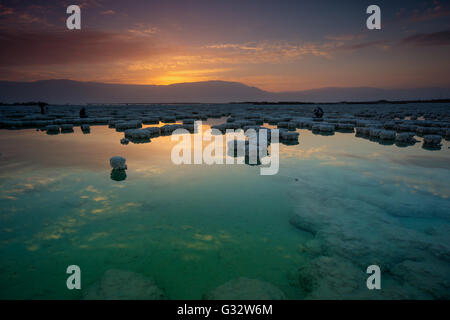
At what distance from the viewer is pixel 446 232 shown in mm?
3260

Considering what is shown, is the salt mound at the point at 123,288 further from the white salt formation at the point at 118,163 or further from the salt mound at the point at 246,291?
the white salt formation at the point at 118,163

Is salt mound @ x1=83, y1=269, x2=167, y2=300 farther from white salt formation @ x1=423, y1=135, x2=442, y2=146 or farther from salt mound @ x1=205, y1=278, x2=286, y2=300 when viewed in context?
white salt formation @ x1=423, y1=135, x2=442, y2=146

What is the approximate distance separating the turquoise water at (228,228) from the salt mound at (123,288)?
0.12 m

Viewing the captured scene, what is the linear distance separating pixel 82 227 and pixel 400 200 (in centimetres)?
571

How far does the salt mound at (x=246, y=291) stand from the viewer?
2.15 m

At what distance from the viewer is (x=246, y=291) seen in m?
2.22

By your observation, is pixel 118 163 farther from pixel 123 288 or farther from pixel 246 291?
pixel 246 291

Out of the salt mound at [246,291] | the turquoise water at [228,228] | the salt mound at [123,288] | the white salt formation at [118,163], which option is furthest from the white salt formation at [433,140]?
the salt mound at [123,288]

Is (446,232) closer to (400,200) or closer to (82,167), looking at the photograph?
(400,200)

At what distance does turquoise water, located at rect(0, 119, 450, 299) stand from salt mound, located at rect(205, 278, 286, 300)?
5.7 inches

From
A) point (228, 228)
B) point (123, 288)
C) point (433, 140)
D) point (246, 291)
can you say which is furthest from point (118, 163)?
point (433, 140)

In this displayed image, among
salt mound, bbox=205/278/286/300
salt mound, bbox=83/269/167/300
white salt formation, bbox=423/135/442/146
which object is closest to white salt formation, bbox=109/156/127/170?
salt mound, bbox=83/269/167/300

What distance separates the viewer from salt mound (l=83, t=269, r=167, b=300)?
2.16 metres
